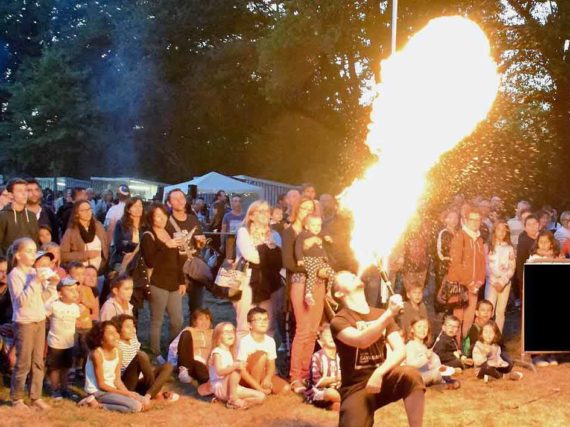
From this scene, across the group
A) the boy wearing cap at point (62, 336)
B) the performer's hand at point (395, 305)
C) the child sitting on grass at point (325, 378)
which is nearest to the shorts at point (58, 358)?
the boy wearing cap at point (62, 336)

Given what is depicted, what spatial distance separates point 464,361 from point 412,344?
106cm

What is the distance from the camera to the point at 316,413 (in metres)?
6.85

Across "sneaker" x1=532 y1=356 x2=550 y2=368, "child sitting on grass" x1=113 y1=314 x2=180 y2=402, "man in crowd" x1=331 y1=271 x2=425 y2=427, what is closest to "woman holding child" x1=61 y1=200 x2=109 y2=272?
"child sitting on grass" x1=113 y1=314 x2=180 y2=402

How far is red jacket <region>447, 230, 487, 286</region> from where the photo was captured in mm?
8906

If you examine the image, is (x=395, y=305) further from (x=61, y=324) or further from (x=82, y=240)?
(x=82, y=240)

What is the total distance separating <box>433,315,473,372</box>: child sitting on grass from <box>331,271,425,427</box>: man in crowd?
306cm

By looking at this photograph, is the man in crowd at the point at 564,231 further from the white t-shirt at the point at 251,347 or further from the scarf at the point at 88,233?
the scarf at the point at 88,233

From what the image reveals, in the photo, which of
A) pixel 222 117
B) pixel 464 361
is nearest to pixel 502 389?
pixel 464 361

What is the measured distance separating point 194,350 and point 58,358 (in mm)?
1456

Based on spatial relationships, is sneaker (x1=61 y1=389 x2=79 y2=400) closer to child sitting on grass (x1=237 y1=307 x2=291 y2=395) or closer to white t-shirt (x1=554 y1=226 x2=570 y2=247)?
child sitting on grass (x1=237 y1=307 x2=291 y2=395)

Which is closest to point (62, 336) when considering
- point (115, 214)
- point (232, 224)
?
point (115, 214)

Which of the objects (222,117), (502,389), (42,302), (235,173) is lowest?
(502,389)

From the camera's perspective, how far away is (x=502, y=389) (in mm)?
7695

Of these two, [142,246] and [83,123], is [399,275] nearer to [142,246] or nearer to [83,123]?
[142,246]
